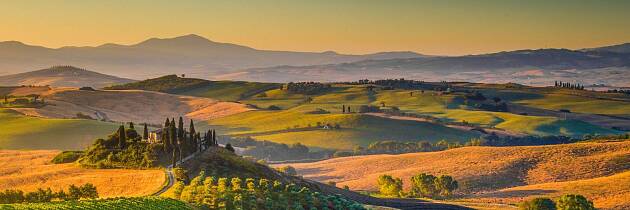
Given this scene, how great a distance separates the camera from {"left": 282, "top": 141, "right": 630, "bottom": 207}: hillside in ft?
469

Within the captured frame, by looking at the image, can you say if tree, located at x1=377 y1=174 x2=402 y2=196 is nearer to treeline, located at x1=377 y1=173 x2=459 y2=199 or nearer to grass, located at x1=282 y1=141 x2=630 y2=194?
treeline, located at x1=377 y1=173 x2=459 y2=199

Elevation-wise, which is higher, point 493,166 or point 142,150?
point 142,150

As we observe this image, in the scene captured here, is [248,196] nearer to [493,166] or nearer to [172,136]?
[172,136]

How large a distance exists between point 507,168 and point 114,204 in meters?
114

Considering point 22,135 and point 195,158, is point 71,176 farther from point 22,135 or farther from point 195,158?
point 22,135

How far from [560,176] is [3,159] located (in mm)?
89206

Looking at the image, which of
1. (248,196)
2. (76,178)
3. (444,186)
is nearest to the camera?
(248,196)

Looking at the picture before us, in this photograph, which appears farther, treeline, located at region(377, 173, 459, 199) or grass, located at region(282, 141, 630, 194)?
grass, located at region(282, 141, 630, 194)

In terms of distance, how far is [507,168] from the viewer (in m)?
161

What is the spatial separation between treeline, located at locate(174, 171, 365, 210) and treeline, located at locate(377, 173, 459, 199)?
5397 centimetres

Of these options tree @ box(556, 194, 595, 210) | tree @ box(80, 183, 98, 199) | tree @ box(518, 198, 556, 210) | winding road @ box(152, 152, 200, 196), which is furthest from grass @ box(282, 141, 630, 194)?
tree @ box(80, 183, 98, 199)

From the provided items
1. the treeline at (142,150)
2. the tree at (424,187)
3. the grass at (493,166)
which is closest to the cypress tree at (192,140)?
the treeline at (142,150)

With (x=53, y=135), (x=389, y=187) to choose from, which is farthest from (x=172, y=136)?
(x=53, y=135)

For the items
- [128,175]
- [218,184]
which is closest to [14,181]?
[128,175]
